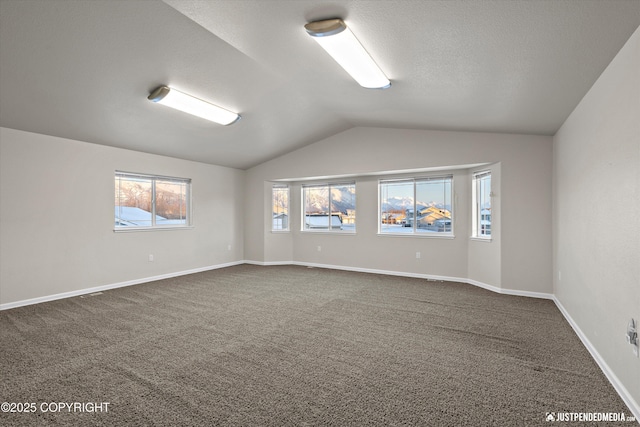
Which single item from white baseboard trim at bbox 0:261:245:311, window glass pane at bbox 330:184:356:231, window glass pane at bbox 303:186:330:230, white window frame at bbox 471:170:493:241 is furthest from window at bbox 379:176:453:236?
white baseboard trim at bbox 0:261:245:311

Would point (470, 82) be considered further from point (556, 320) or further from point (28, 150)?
point (28, 150)

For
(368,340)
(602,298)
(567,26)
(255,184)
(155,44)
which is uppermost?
(155,44)

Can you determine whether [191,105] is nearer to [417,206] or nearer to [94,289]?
[94,289]

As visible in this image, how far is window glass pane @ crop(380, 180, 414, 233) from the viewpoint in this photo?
6.11 metres

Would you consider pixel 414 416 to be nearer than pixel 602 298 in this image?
Yes

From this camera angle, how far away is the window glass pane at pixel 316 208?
7.12m

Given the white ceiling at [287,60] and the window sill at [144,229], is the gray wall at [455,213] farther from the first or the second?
the window sill at [144,229]

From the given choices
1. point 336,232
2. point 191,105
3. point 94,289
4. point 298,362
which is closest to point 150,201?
point 94,289

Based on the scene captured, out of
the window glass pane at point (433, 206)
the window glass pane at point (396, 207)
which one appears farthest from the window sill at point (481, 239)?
the window glass pane at point (396, 207)

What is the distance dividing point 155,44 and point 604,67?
373 cm

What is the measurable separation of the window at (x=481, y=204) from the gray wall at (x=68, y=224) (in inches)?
214

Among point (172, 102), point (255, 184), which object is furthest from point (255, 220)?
point (172, 102)

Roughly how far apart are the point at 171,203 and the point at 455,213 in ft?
17.7

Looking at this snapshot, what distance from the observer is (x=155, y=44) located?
9.23ft
